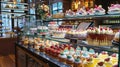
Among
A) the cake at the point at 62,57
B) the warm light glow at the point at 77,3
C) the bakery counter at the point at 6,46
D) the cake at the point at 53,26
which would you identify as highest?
the warm light glow at the point at 77,3

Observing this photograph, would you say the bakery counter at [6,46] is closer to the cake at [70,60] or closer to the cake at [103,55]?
the cake at [70,60]

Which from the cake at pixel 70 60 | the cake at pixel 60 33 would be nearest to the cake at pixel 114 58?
the cake at pixel 70 60

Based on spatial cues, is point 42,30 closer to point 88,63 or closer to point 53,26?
point 53,26


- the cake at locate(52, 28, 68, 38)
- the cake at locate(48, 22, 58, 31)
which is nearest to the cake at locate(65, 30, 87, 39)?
the cake at locate(52, 28, 68, 38)

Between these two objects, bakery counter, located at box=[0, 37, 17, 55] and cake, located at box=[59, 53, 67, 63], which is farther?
bakery counter, located at box=[0, 37, 17, 55]

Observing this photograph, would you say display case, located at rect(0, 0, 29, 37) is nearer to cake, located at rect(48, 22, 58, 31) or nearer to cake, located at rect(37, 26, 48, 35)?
cake, located at rect(37, 26, 48, 35)

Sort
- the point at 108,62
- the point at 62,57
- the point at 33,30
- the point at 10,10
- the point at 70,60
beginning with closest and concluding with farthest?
the point at 108,62
the point at 70,60
the point at 62,57
the point at 33,30
the point at 10,10

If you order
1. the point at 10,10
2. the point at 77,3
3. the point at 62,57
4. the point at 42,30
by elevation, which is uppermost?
the point at 77,3

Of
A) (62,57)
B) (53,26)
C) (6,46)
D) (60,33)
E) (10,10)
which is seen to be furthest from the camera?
(10,10)

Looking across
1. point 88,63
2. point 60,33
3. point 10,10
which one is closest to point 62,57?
point 88,63

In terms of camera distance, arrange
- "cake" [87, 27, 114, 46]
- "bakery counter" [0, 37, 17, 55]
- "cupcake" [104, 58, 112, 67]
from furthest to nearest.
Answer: "bakery counter" [0, 37, 17, 55], "cake" [87, 27, 114, 46], "cupcake" [104, 58, 112, 67]

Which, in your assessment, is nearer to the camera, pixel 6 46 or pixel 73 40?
pixel 73 40

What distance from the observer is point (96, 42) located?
8.04ft

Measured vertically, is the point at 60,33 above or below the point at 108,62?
above
